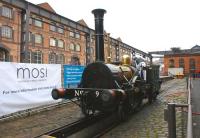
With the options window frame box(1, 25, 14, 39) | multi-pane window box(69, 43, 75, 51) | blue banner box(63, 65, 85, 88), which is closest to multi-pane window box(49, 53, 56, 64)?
multi-pane window box(69, 43, 75, 51)

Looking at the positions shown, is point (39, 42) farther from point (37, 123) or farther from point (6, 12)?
point (37, 123)

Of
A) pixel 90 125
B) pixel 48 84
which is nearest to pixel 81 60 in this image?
pixel 48 84

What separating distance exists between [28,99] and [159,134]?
17.8 ft

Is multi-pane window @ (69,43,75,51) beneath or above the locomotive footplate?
above

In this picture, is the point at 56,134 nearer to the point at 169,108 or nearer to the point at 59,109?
the point at 169,108

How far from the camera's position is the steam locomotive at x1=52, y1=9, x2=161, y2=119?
23.4 ft

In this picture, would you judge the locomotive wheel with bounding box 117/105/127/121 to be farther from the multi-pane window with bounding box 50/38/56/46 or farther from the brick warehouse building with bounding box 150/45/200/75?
the brick warehouse building with bounding box 150/45/200/75

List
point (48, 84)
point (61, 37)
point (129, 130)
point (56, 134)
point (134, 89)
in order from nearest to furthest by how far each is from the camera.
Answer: point (56, 134)
point (129, 130)
point (134, 89)
point (48, 84)
point (61, 37)

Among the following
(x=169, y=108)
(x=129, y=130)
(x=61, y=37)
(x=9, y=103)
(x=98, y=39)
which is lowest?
(x=129, y=130)

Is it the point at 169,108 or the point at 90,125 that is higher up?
the point at 169,108

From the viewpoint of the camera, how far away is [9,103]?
28.5 ft

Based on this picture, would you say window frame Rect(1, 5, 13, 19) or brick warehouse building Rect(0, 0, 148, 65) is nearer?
brick warehouse building Rect(0, 0, 148, 65)

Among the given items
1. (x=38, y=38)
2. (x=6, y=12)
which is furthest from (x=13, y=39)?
(x=38, y=38)

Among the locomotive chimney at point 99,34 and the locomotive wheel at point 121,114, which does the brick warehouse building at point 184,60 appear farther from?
the locomotive wheel at point 121,114
